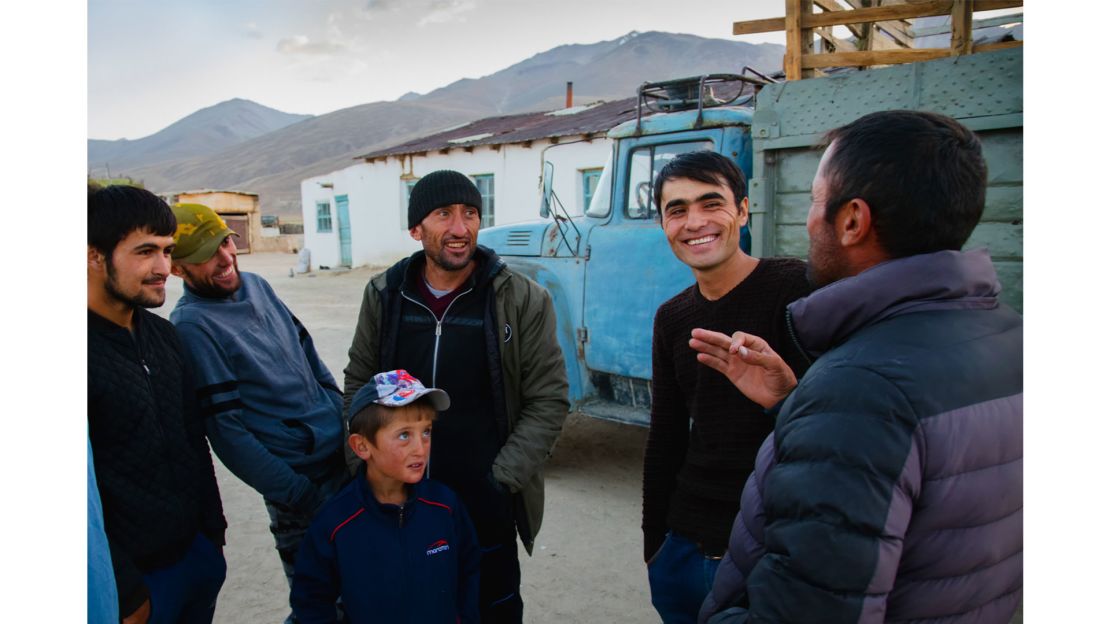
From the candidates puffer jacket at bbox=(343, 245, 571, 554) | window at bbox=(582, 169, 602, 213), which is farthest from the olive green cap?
window at bbox=(582, 169, 602, 213)

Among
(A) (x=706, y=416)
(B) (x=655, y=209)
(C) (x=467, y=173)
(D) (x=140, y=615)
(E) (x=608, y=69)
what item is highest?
(E) (x=608, y=69)

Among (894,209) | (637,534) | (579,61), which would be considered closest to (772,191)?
(637,534)

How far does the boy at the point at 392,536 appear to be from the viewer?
2.00m

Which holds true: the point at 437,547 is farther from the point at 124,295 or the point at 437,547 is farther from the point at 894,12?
the point at 894,12

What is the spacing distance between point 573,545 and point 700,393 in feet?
6.86

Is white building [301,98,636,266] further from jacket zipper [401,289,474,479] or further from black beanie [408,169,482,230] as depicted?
jacket zipper [401,289,474,479]

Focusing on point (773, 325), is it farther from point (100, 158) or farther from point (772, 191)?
point (100, 158)

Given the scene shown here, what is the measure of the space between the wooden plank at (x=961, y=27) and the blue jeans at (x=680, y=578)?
9.96 ft

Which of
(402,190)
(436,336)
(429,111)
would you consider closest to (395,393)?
(436,336)

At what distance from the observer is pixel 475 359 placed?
2.36 meters

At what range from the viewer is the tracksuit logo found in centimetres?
206

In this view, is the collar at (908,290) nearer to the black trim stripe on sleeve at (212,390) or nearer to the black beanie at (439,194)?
the black beanie at (439,194)

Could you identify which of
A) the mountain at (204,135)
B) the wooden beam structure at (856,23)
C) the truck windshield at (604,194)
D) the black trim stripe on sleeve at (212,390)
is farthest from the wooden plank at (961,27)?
the mountain at (204,135)
